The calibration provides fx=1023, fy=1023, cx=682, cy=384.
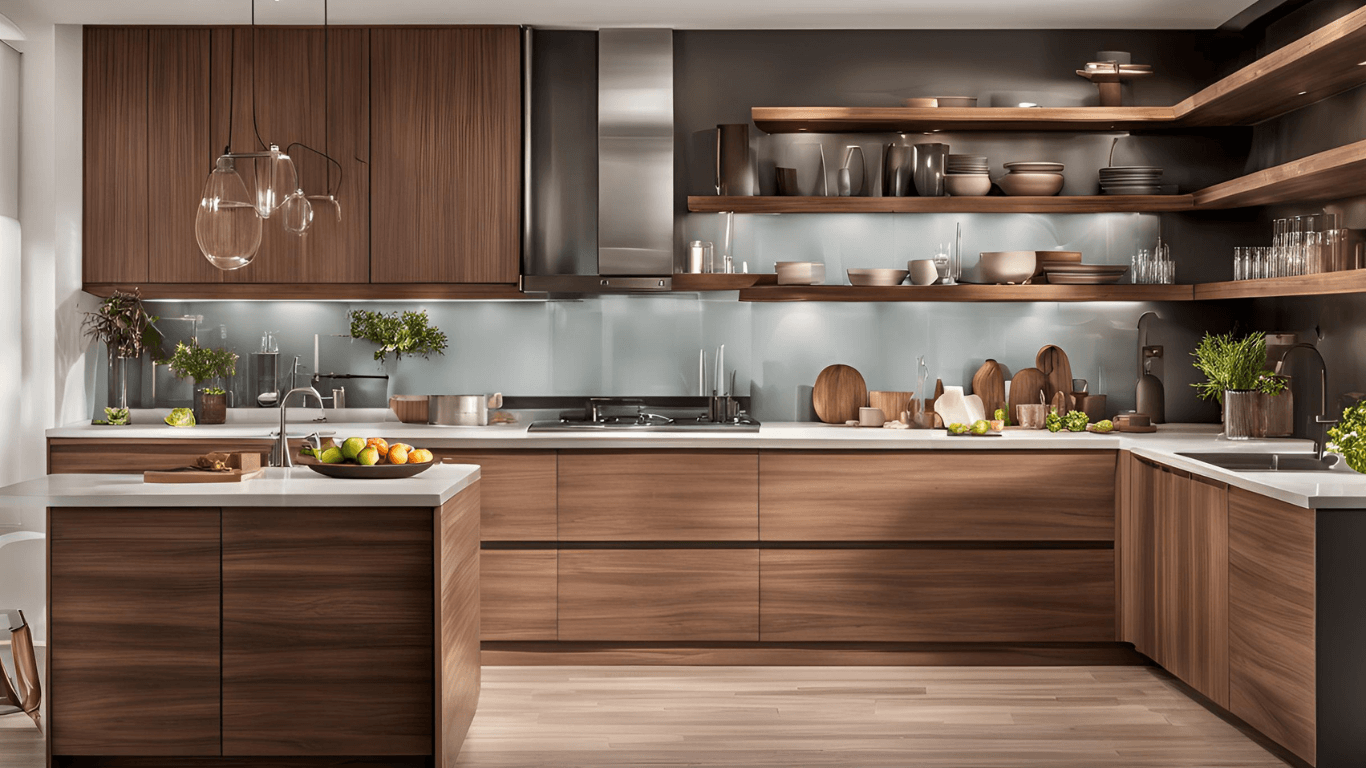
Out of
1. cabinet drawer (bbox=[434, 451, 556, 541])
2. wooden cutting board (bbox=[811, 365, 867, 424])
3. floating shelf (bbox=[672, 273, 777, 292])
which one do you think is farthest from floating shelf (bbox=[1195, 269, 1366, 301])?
cabinet drawer (bbox=[434, 451, 556, 541])

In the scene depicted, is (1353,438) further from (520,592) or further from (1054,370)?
(520,592)

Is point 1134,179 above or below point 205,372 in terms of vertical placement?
above

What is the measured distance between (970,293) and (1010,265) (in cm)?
20

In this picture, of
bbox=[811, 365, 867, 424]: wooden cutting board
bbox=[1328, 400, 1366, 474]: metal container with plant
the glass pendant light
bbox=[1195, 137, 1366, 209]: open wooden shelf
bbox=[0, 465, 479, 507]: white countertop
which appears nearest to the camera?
the glass pendant light

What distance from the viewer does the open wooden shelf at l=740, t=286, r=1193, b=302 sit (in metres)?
4.17

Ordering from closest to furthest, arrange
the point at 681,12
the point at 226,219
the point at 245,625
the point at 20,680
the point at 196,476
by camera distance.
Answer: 1. the point at 226,219
2. the point at 245,625
3. the point at 196,476
4. the point at 20,680
5. the point at 681,12

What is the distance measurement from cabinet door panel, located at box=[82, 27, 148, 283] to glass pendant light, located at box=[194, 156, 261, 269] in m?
1.94

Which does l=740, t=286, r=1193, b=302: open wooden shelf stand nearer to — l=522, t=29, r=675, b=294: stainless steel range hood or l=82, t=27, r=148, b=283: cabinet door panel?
l=522, t=29, r=675, b=294: stainless steel range hood

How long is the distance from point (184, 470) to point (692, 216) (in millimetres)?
2389

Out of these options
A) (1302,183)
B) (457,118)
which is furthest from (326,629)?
(1302,183)

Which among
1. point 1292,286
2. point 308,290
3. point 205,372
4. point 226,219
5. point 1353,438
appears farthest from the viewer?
point 205,372

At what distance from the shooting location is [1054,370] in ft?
14.7

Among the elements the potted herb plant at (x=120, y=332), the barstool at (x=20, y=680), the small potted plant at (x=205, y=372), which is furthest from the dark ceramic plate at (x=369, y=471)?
the potted herb plant at (x=120, y=332)

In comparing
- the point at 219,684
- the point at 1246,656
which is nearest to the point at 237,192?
the point at 219,684
